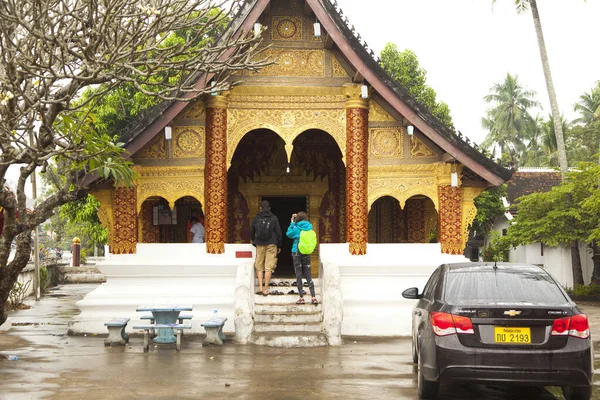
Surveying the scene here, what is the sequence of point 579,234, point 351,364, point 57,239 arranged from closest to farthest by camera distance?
point 351,364, point 579,234, point 57,239

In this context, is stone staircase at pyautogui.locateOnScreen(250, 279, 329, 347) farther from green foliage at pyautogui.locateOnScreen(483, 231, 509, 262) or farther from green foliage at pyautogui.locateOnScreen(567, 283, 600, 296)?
green foliage at pyautogui.locateOnScreen(483, 231, 509, 262)

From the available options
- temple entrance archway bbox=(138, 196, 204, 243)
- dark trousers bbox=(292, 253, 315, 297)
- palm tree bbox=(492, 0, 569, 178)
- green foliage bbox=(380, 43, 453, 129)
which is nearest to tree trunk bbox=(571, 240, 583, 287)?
palm tree bbox=(492, 0, 569, 178)

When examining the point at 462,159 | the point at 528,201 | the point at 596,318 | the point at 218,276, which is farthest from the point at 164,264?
the point at 528,201

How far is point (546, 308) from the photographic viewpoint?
8.33m

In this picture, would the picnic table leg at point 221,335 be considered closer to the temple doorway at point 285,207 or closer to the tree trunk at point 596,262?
the temple doorway at point 285,207

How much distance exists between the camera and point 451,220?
16891 mm

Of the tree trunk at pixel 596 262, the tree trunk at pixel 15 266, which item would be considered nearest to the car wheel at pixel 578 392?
the tree trunk at pixel 15 266

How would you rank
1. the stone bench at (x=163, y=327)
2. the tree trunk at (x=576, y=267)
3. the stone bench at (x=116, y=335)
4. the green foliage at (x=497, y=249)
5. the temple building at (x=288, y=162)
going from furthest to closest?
the green foliage at (x=497, y=249) < the tree trunk at (x=576, y=267) < the temple building at (x=288, y=162) < the stone bench at (x=116, y=335) < the stone bench at (x=163, y=327)

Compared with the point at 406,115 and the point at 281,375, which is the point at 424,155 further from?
the point at 281,375

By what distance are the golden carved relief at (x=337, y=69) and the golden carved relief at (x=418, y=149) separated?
5.90 ft

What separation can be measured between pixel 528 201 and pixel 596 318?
843cm

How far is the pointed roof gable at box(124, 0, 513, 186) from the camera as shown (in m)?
15.7

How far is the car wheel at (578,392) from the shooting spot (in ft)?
27.8

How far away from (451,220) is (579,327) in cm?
863
